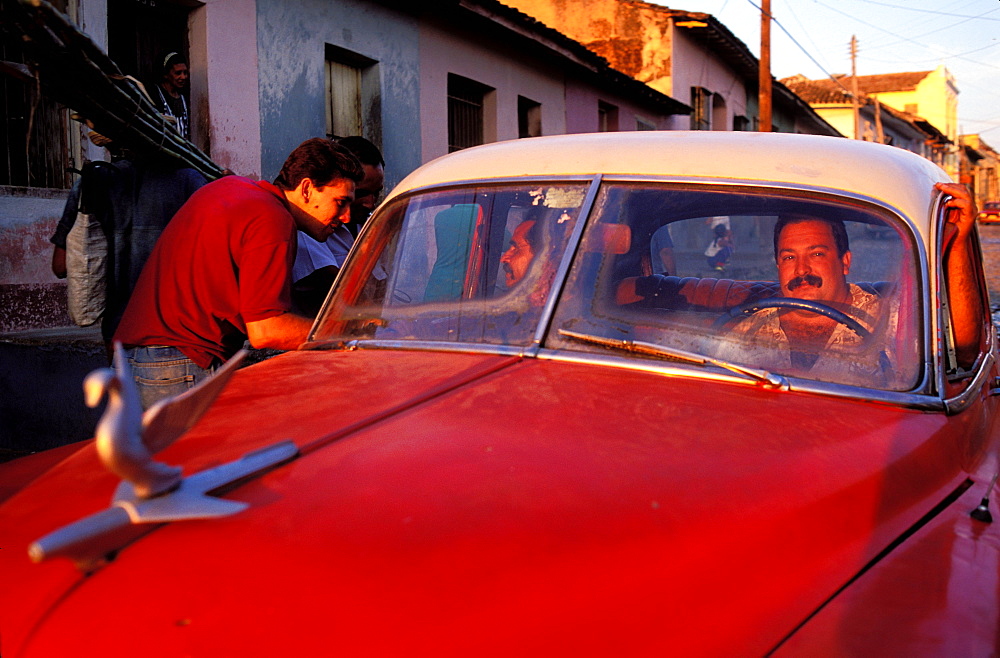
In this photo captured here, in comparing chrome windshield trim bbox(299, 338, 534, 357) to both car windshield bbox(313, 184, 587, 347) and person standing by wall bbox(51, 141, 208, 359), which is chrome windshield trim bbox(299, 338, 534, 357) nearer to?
car windshield bbox(313, 184, 587, 347)

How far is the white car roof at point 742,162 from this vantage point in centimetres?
215

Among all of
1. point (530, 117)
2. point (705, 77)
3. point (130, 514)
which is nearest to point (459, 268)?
point (130, 514)

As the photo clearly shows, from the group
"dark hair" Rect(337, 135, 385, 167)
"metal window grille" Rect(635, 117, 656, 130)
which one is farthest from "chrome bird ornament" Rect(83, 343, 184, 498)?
"metal window grille" Rect(635, 117, 656, 130)

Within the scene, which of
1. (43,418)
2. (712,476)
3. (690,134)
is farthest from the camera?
(43,418)

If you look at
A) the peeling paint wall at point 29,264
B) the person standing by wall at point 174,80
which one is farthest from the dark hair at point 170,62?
the peeling paint wall at point 29,264

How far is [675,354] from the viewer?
1.92 m

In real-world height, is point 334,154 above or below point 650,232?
above

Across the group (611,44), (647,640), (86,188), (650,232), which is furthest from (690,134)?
(611,44)

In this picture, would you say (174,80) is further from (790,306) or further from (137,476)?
(137,476)

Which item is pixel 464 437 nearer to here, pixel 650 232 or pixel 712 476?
pixel 712 476

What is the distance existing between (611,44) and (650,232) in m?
20.3

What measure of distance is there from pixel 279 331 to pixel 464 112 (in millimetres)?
10674

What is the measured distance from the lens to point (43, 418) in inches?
209

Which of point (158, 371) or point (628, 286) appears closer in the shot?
point (628, 286)
